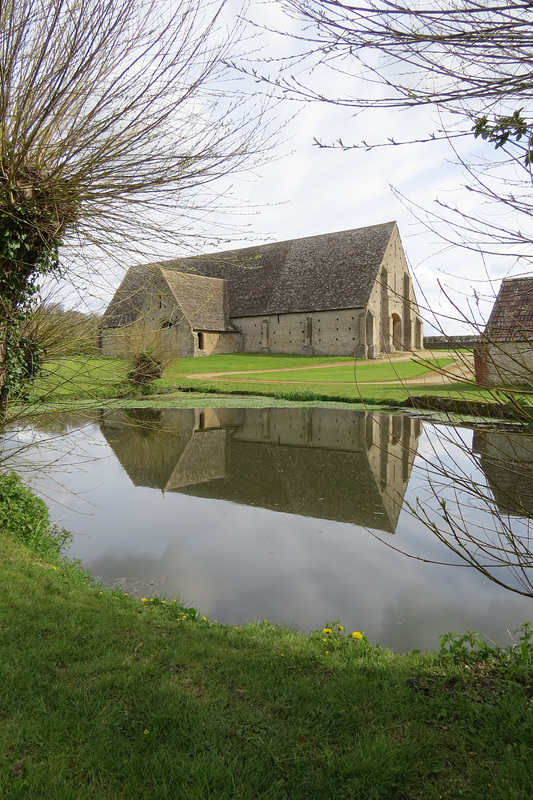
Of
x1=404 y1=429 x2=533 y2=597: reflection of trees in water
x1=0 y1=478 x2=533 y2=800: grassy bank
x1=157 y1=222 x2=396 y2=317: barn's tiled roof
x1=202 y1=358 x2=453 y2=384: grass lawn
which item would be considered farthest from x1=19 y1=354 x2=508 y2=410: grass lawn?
x1=0 y1=478 x2=533 y2=800: grassy bank

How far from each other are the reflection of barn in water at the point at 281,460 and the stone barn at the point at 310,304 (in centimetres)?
2209

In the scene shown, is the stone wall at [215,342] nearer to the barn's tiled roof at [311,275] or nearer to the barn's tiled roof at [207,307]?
the barn's tiled roof at [207,307]

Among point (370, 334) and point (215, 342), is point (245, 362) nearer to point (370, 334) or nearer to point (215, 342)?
point (215, 342)

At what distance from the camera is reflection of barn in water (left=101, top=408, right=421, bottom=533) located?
332 inches

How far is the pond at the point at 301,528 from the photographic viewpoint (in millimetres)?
4762

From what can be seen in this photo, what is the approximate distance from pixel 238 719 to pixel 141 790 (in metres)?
Answer: 0.70

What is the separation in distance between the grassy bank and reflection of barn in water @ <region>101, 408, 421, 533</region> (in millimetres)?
1811

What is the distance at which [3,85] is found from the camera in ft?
13.4

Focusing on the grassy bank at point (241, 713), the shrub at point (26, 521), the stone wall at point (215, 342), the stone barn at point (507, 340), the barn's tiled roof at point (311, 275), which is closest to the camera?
the stone barn at point (507, 340)

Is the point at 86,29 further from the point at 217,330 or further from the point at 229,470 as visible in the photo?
the point at 217,330

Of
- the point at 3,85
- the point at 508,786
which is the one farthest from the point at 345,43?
the point at 508,786

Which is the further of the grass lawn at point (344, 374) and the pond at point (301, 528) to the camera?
the grass lawn at point (344, 374)

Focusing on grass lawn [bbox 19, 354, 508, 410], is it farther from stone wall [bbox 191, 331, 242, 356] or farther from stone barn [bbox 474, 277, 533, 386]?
stone barn [bbox 474, 277, 533, 386]

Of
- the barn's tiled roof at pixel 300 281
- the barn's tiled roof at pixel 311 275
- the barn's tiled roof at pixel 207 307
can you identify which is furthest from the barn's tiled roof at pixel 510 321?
the barn's tiled roof at pixel 207 307
